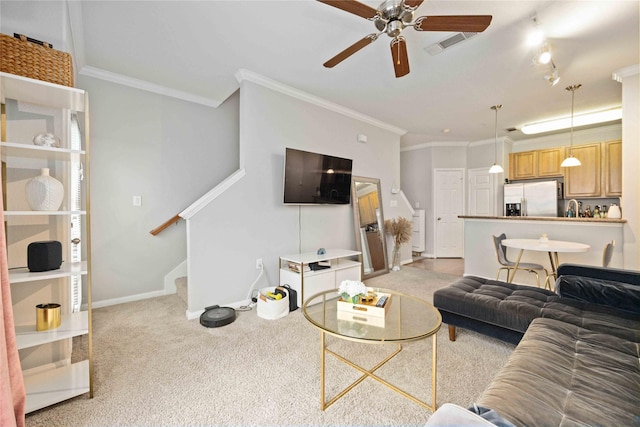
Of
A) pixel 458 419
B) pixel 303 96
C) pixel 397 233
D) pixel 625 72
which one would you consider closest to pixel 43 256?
pixel 458 419

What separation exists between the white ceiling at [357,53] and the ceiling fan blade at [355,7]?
0.53 metres

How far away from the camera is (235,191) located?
123 inches

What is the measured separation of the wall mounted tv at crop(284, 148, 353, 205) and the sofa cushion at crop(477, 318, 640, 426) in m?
2.67

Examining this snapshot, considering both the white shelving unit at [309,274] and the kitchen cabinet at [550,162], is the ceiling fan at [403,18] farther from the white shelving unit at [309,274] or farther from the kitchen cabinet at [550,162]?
the kitchen cabinet at [550,162]

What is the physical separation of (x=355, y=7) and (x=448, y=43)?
1.37 meters

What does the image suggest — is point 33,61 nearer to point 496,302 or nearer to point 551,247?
point 496,302

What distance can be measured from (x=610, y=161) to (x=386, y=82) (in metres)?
4.56

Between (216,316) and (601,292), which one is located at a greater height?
(601,292)

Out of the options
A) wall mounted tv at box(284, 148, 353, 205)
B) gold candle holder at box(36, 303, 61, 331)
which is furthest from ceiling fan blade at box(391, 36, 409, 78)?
gold candle holder at box(36, 303, 61, 331)

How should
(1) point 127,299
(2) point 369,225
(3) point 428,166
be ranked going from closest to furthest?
(1) point 127,299 < (2) point 369,225 < (3) point 428,166

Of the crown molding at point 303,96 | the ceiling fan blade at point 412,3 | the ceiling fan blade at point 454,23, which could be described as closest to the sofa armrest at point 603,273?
the ceiling fan blade at point 454,23

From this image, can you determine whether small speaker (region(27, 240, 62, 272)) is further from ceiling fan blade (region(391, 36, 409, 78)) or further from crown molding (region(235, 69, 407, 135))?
ceiling fan blade (region(391, 36, 409, 78))

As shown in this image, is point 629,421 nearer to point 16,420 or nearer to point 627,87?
point 16,420

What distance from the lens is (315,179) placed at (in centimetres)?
372
